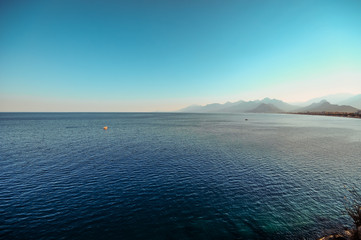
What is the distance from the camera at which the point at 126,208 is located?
16297mm

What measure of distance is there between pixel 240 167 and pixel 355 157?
86.2 ft

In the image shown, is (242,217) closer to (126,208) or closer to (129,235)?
(129,235)

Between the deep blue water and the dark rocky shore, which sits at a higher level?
the dark rocky shore

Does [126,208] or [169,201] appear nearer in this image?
[126,208]

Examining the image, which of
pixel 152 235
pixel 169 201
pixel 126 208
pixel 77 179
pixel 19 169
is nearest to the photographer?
pixel 152 235

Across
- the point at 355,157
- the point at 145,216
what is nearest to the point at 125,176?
the point at 145,216

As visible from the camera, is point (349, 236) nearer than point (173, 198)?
Yes

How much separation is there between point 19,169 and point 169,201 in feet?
89.6

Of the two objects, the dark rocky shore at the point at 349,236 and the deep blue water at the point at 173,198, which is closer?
the dark rocky shore at the point at 349,236

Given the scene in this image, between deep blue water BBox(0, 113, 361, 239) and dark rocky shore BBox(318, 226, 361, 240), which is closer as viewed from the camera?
dark rocky shore BBox(318, 226, 361, 240)

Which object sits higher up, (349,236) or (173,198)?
(349,236)

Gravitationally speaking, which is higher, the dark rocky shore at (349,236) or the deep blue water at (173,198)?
Result: the dark rocky shore at (349,236)

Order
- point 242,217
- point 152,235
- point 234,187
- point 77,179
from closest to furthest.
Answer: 1. point 152,235
2. point 242,217
3. point 234,187
4. point 77,179

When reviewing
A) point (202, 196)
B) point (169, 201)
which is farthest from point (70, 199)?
point (202, 196)
